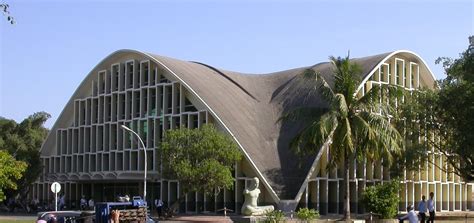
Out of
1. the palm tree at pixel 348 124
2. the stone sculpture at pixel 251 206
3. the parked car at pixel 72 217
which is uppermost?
the palm tree at pixel 348 124

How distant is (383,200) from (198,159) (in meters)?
13.3

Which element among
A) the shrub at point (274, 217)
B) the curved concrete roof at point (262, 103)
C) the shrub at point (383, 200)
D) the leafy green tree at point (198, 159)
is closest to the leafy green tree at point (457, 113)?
the shrub at point (383, 200)

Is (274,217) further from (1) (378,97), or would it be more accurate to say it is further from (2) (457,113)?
(2) (457,113)

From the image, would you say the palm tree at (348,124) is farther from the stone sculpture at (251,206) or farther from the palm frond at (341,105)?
the stone sculpture at (251,206)

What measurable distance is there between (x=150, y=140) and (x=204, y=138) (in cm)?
1203

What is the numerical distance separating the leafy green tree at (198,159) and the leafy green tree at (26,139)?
2326cm

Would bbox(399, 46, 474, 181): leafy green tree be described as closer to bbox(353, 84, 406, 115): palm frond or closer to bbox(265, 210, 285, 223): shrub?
bbox(353, 84, 406, 115): palm frond

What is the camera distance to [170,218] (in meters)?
45.7

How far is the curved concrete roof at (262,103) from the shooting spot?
171ft

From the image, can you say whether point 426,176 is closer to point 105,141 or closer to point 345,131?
point 345,131

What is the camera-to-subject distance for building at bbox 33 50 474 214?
52.8m

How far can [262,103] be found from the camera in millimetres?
59156

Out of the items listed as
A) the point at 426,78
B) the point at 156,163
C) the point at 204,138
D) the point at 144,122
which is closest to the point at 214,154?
the point at 204,138

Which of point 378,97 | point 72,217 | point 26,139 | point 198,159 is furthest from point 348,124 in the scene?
point 26,139
